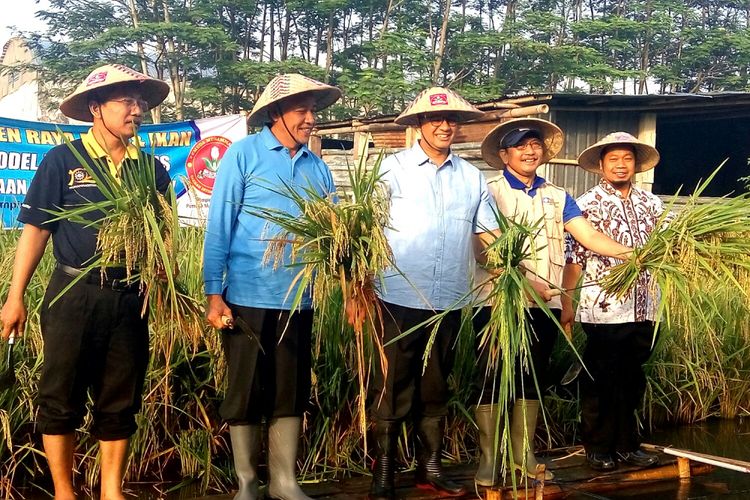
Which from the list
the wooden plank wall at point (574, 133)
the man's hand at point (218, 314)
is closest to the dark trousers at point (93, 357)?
the man's hand at point (218, 314)

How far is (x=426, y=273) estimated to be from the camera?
3355 mm

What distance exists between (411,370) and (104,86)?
1.66 meters

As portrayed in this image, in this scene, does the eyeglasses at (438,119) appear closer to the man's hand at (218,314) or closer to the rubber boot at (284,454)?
the man's hand at (218,314)

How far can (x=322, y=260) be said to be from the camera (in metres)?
2.98

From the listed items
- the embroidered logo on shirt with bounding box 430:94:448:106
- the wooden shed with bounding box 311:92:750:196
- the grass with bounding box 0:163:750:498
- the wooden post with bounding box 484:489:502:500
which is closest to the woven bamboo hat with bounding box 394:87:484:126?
the embroidered logo on shirt with bounding box 430:94:448:106

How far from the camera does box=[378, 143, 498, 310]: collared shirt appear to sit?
3354 mm

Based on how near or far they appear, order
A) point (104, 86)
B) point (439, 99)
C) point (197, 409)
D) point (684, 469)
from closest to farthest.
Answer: point (104, 86)
point (439, 99)
point (197, 409)
point (684, 469)

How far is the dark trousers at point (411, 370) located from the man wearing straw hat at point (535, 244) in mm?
199

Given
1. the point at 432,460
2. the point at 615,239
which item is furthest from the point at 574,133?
the point at 432,460

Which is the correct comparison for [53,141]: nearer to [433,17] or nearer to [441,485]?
[441,485]

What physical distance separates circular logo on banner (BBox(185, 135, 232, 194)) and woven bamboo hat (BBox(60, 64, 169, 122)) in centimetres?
646

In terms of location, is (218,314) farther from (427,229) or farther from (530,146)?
(530,146)

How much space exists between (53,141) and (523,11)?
74.2 ft

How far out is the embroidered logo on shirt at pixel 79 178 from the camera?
2980 mm
